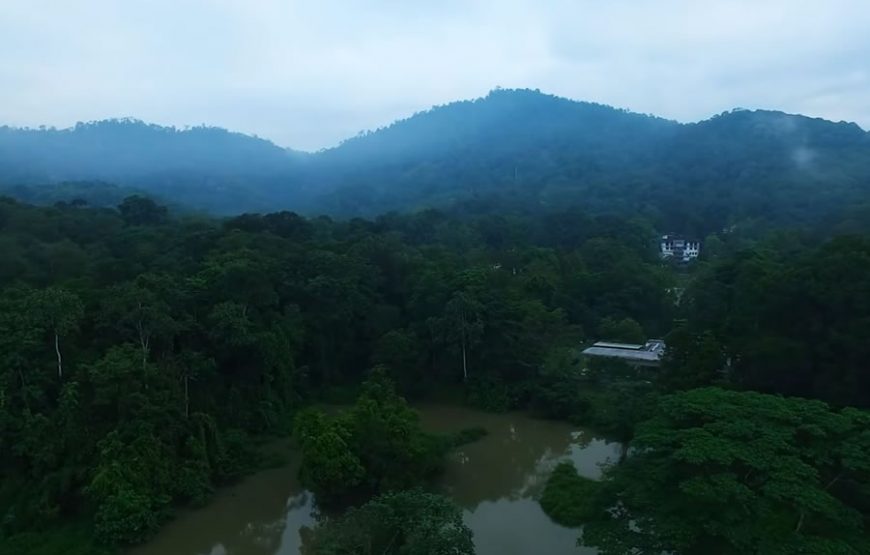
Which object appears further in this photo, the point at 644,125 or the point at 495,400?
the point at 644,125

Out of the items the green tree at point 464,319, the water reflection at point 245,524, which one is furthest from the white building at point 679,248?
the water reflection at point 245,524

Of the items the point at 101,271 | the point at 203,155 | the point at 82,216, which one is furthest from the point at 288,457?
the point at 203,155

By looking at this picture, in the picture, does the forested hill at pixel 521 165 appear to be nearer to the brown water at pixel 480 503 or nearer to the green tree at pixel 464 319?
the green tree at pixel 464 319

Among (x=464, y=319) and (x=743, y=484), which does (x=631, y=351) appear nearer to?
(x=464, y=319)

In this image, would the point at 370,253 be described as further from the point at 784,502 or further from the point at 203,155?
the point at 203,155

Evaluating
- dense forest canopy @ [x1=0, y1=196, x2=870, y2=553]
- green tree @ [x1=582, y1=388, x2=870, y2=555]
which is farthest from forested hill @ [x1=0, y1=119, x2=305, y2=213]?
green tree @ [x1=582, y1=388, x2=870, y2=555]

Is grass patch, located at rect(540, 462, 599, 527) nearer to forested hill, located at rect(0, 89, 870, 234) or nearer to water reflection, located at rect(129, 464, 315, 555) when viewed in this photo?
water reflection, located at rect(129, 464, 315, 555)
